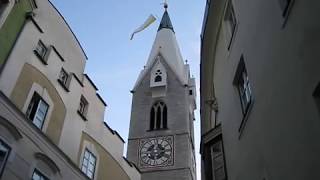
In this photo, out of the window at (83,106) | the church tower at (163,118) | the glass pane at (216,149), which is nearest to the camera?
the glass pane at (216,149)

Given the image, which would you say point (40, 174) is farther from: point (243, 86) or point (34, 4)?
point (243, 86)

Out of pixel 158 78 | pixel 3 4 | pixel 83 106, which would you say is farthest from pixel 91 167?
pixel 158 78

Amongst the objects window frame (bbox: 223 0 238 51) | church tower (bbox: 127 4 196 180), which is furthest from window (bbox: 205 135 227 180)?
church tower (bbox: 127 4 196 180)

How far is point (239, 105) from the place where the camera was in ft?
33.4

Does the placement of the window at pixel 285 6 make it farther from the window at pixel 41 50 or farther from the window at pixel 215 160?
the window at pixel 41 50

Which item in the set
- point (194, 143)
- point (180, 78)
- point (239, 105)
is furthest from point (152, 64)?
point (239, 105)

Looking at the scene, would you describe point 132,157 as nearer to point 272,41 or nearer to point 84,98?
point 84,98

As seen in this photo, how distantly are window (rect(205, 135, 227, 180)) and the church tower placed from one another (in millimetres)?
25896

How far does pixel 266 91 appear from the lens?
299 inches

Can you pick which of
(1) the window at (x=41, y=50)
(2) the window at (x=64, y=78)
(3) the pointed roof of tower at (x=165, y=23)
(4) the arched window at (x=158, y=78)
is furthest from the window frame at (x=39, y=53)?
(3) the pointed roof of tower at (x=165, y=23)

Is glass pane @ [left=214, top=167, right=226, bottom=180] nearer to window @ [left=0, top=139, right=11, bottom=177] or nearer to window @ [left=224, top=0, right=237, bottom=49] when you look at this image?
window @ [left=224, top=0, right=237, bottom=49]

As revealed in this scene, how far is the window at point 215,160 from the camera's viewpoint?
39.5 feet

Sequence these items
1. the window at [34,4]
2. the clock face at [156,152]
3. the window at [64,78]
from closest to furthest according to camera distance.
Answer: the window at [34,4]
the window at [64,78]
the clock face at [156,152]

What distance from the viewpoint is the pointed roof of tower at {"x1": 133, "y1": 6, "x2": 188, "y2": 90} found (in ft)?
168
